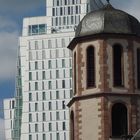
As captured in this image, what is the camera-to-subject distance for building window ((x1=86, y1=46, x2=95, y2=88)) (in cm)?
4372

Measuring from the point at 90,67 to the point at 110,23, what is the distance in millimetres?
2471

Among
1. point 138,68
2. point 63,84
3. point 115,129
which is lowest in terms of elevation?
point 115,129

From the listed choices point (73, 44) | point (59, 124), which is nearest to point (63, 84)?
point (59, 124)

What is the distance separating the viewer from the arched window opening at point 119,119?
42.6m

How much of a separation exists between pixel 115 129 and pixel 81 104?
87.2 inches

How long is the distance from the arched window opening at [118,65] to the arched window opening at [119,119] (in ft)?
3.95

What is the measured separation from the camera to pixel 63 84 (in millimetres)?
199000

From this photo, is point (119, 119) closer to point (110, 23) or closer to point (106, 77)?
point (106, 77)

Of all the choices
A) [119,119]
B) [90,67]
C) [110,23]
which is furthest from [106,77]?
[110,23]

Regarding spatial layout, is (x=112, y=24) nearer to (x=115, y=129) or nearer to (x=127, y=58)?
(x=127, y=58)

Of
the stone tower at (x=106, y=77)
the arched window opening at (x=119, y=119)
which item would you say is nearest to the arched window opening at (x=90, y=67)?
the stone tower at (x=106, y=77)

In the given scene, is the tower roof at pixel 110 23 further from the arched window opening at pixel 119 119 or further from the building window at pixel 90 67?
the arched window opening at pixel 119 119

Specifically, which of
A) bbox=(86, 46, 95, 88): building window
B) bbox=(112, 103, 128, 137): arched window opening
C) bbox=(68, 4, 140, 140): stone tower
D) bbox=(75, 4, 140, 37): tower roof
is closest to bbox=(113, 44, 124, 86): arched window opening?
bbox=(68, 4, 140, 140): stone tower

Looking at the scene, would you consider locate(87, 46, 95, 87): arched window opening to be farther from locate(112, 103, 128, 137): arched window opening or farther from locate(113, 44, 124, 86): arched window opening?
locate(112, 103, 128, 137): arched window opening
